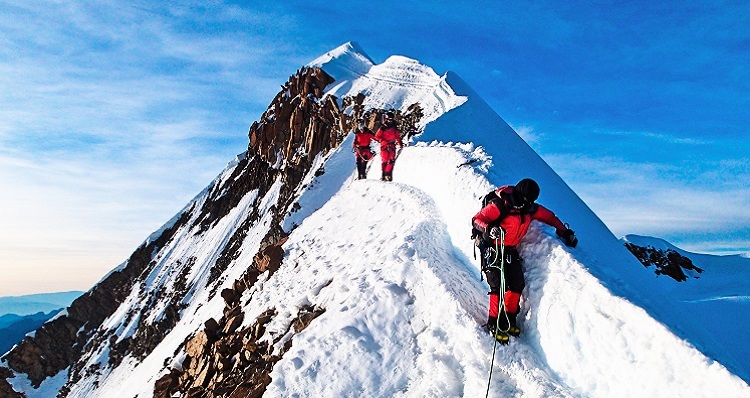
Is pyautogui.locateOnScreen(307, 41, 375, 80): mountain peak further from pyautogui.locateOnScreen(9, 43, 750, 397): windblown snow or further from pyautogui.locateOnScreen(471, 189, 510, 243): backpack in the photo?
pyautogui.locateOnScreen(471, 189, 510, 243): backpack

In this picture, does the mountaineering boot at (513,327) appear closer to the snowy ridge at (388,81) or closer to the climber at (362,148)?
the climber at (362,148)

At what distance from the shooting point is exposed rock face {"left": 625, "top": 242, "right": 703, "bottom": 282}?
1705 centimetres

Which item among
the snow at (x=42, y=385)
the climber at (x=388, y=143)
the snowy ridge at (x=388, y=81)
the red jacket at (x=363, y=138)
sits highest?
the snowy ridge at (x=388, y=81)

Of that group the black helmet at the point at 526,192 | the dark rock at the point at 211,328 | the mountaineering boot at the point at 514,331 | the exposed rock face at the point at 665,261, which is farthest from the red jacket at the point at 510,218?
the exposed rock face at the point at 665,261

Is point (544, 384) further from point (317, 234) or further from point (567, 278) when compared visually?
point (317, 234)

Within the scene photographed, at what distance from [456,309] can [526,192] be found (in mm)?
1722

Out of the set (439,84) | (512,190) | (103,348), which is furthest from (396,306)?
(103,348)

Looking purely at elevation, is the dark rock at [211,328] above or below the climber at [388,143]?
below

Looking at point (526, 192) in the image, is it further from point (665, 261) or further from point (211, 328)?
point (665, 261)

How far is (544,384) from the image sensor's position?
190 inches

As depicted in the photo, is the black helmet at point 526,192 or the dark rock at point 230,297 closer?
the black helmet at point 526,192

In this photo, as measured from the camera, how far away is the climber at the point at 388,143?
1558 centimetres

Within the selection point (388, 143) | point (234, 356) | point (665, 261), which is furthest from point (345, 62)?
point (234, 356)

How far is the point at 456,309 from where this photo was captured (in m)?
6.06
